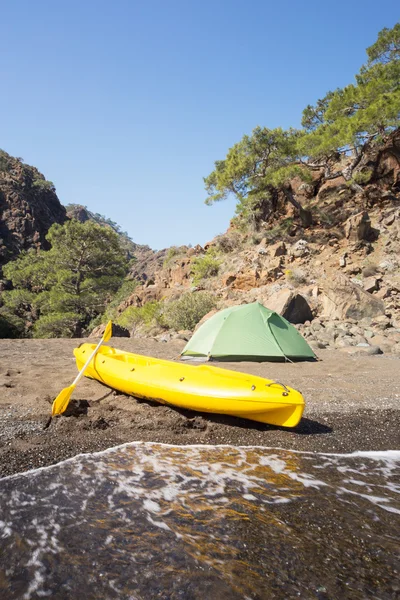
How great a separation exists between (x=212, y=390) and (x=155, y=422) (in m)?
0.91

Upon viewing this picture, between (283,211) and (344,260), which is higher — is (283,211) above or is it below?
above

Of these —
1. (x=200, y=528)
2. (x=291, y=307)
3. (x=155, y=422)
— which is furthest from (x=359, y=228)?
(x=200, y=528)

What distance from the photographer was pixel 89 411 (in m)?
4.79

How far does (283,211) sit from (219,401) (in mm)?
22345

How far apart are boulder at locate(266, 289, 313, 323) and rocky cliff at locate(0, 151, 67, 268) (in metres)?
43.3

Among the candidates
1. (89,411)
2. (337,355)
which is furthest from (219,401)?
(337,355)

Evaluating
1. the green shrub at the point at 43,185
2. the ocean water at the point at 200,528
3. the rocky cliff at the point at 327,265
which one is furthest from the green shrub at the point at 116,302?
the green shrub at the point at 43,185

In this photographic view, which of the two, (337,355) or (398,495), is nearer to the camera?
(398,495)

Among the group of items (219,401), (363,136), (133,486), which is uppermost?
(363,136)

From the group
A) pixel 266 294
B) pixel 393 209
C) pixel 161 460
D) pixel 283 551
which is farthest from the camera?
pixel 393 209

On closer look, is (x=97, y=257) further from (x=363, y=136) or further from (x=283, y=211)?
(x=363, y=136)

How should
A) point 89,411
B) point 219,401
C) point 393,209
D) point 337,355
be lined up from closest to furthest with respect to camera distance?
1. point 219,401
2. point 89,411
3. point 337,355
4. point 393,209

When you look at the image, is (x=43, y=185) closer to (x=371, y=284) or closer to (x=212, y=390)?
(x=371, y=284)

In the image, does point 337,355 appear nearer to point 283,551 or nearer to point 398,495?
point 398,495
